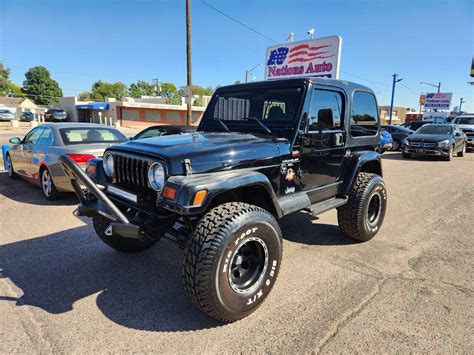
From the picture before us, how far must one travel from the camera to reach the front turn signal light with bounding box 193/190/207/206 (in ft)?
7.87

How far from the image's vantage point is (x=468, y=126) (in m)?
19.0

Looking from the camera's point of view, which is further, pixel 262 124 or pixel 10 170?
pixel 10 170

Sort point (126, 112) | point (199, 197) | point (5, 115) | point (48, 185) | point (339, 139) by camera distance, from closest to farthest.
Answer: point (199, 197) < point (339, 139) < point (48, 185) < point (5, 115) < point (126, 112)

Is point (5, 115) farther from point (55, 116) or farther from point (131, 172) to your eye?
point (131, 172)

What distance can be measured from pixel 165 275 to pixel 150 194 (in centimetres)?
103

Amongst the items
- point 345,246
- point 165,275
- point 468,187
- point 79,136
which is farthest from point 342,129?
point 468,187

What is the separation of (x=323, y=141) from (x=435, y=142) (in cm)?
1236

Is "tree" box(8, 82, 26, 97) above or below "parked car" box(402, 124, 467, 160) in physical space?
above

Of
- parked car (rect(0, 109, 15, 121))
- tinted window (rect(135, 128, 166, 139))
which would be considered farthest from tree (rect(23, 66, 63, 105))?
tinted window (rect(135, 128, 166, 139))

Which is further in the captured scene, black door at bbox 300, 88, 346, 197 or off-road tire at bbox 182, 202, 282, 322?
black door at bbox 300, 88, 346, 197

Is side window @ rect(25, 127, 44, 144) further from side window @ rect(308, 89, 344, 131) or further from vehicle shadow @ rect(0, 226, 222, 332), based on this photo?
side window @ rect(308, 89, 344, 131)

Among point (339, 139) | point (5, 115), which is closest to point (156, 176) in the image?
point (339, 139)

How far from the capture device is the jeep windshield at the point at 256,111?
3467mm

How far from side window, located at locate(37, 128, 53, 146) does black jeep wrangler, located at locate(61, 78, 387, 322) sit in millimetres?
3469
